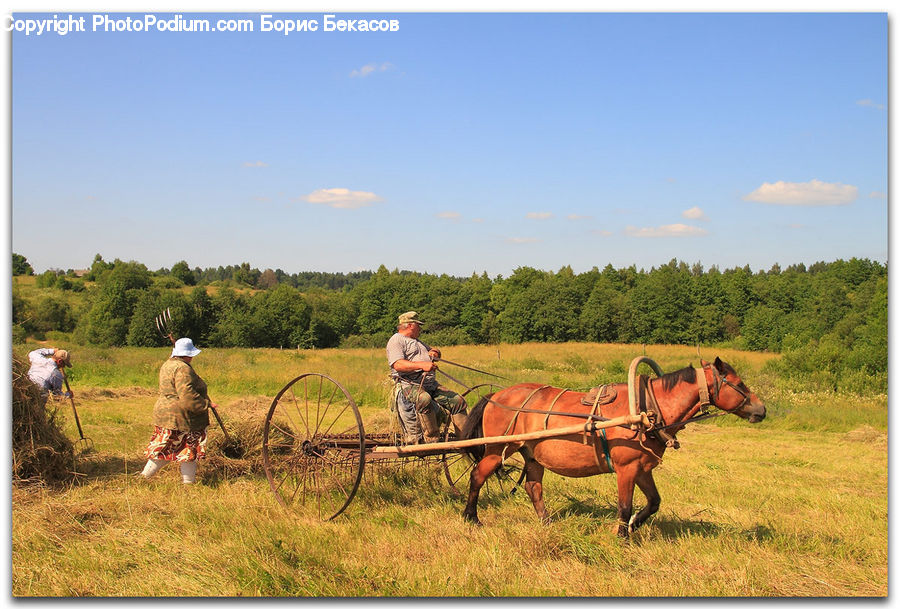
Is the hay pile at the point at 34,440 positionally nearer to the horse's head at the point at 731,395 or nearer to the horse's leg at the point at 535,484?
the horse's leg at the point at 535,484

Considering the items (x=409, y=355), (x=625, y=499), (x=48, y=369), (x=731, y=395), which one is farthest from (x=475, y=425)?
(x=48, y=369)

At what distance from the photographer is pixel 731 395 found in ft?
19.7

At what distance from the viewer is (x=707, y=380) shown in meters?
6.12

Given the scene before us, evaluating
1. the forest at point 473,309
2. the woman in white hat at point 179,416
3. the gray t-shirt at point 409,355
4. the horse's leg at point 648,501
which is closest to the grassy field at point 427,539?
the horse's leg at point 648,501

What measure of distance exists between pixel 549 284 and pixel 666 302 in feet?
41.9

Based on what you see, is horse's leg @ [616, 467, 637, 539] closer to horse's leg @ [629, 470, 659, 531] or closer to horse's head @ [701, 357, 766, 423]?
horse's leg @ [629, 470, 659, 531]

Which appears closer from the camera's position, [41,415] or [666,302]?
[41,415]

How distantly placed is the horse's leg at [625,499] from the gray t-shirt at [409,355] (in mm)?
2263

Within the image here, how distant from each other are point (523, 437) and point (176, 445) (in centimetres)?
439

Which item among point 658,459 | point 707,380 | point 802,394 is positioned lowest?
point 802,394

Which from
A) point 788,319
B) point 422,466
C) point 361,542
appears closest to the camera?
point 361,542

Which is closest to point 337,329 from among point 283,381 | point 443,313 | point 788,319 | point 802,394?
point 443,313

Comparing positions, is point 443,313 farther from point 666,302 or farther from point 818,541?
point 818,541

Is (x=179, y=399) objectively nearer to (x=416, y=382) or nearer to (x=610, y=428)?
(x=416, y=382)
